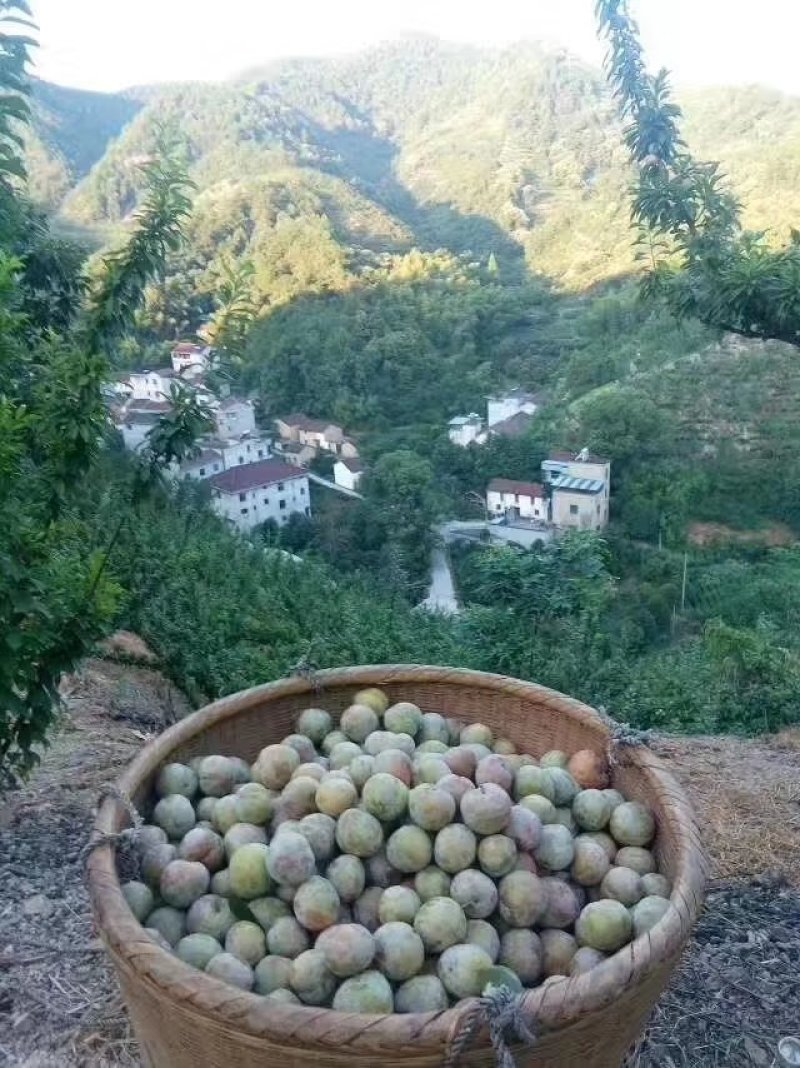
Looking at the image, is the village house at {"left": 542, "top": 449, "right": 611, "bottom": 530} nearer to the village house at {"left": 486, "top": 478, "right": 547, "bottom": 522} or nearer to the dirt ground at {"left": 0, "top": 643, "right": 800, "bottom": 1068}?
the village house at {"left": 486, "top": 478, "right": 547, "bottom": 522}

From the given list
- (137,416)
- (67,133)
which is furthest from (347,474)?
(67,133)

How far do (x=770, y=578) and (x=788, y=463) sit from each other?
6.79 meters

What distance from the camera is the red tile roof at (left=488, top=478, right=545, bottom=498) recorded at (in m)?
23.4

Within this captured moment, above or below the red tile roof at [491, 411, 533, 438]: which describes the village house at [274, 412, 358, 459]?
below

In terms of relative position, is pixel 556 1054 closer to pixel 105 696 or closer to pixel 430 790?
pixel 430 790

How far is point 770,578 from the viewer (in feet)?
59.4

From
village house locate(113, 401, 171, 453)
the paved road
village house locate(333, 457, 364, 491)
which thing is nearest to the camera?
village house locate(113, 401, 171, 453)

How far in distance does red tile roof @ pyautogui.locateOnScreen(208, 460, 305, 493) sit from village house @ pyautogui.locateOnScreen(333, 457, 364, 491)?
1.92 meters

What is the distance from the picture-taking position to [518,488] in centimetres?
2384

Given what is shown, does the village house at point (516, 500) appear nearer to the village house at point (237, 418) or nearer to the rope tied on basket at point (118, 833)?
the village house at point (237, 418)

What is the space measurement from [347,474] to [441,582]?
25.2 feet

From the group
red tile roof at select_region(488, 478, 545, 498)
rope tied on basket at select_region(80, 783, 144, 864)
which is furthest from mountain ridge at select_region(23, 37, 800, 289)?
rope tied on basket at select_region(80, 783, 144, 864)

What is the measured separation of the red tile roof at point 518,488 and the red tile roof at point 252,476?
5565 millimetres

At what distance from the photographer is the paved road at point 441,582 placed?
61.2 ft
